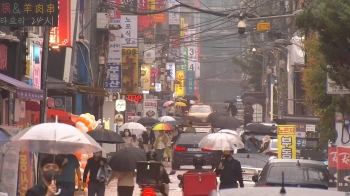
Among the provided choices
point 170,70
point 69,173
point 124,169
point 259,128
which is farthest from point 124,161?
point 170,70

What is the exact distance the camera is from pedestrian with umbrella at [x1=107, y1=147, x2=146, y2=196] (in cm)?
1833

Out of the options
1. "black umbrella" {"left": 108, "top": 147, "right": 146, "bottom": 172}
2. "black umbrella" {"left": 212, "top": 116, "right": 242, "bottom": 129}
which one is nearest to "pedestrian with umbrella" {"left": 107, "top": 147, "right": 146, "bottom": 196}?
"black umbrella" {"left": 108, "top": 147, "right": 146, "bottom": 172}

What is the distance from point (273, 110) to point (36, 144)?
46813mm

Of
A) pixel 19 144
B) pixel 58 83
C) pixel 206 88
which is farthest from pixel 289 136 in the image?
pixel 206 88

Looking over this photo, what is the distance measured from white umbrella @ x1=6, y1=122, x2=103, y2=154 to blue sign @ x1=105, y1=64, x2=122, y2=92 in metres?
28.9

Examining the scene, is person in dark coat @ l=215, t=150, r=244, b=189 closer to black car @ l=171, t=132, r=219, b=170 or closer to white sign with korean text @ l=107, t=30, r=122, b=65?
black car @ l=171, t=132, r=219, b=170

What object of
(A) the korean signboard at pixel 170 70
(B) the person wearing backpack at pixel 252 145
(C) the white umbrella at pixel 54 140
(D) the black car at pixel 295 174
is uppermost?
(A) the korean signboard at pixel 170 70

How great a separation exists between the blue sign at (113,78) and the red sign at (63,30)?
15385 mm

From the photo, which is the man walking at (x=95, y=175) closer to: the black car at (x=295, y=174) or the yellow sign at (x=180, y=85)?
the black car at (x=295, y=174)

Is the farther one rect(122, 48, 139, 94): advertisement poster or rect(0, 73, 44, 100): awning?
rect(122, 48, 139, 94): advertisement poster

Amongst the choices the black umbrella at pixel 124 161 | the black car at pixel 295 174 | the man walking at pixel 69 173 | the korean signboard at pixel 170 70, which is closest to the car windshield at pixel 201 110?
the korean signboard at pixel 170 70

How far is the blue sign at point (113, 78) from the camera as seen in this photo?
42094 millimetres

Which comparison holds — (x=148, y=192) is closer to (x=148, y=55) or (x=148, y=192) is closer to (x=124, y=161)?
(x=124, y=161)

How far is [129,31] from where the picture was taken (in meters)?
47.7
